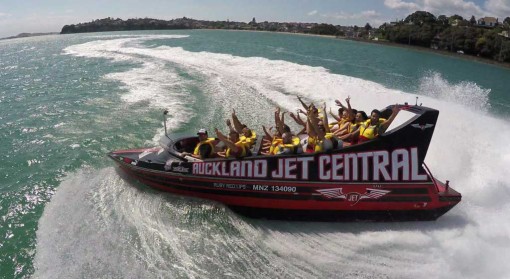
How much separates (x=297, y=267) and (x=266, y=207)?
4.95 feet

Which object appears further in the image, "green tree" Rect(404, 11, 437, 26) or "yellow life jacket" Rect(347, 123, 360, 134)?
"green tree" Rect(404, 11, 437, 26)

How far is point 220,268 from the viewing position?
5.64m

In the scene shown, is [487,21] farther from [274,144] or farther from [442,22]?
[274,144]

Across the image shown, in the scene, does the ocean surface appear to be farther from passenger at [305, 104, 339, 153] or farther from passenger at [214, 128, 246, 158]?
passenger at [305, 104, 339, 153]

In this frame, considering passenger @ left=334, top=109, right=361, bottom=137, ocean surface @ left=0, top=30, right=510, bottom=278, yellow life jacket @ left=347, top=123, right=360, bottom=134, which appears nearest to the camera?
ocean surface @ left=0, top=30, right=510, bottom=278

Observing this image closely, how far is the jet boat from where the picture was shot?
6.33 meters

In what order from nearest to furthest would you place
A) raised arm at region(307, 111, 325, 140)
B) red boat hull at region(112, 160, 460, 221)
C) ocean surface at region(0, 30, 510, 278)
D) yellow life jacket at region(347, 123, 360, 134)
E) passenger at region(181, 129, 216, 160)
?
ocean surface at region(0, 30, 510, 278) < red boat hull at region(112, 160, 460, 221) < raised arm at region(307, 111, 325, 140) < yellow life jacket at region(347, 123, 360, 134) < passenger at region(181, 129, 216, 160)

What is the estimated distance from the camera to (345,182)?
646 centimetres

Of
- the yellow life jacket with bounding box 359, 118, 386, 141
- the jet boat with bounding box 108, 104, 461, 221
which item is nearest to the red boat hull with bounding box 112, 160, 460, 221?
the jet boat with bounding box 108, 104, 461, 221

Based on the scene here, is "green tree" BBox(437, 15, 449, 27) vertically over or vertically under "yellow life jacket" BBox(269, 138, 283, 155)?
over

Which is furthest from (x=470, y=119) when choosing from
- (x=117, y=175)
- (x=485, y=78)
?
(x=485, y=78)

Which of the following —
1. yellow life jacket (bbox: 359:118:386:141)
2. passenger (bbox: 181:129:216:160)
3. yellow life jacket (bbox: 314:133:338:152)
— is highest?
yellow life jacket (bbox: 359:118:386:141)

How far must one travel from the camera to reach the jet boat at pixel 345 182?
6.33 metres

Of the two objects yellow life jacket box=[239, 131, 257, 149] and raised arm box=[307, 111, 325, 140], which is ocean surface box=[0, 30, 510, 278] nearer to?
yellow life jacket box=[239, 131, 257, 149]
